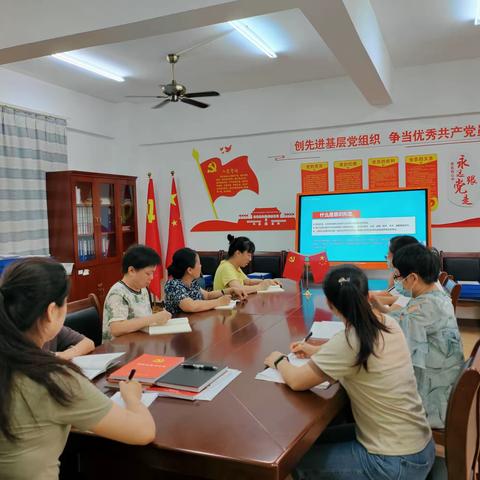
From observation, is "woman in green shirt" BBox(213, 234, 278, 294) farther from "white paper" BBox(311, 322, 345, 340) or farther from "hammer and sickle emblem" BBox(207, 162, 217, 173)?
"hammer and sickle emblem" BBox(207, 162, 217, 173)

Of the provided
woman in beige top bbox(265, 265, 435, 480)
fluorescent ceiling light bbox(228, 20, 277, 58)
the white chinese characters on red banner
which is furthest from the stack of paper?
the white chinese characters on red banner

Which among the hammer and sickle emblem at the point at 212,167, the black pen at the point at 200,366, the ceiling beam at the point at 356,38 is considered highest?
the ceiling beam at the point at 356,38

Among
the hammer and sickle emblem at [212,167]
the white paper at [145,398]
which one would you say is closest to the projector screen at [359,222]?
the hammer and sickle emblem at [212,167]

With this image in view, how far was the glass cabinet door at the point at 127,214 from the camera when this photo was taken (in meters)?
5.72

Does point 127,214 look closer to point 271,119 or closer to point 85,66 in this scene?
point 85,66

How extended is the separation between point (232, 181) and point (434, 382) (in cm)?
425

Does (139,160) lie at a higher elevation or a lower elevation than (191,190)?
higher

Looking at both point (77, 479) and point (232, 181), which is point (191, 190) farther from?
point (77, 479)

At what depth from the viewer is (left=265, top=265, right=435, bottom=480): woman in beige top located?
1378mm

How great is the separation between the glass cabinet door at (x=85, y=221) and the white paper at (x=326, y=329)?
11.2 feet

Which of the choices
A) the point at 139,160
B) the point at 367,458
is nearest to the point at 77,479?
the point at 367,458

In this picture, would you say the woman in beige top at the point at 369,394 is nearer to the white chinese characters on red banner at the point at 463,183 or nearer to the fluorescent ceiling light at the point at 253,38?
the fluorescent ceiling light at the point at 253,38

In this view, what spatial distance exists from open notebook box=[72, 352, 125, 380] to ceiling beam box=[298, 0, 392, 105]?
6.54 ft

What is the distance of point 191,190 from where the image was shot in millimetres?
6055
